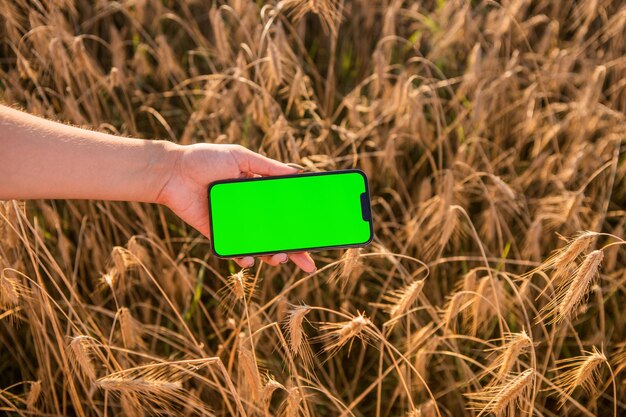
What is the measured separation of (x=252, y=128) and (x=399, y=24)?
1012mm

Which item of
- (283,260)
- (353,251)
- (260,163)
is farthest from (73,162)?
(353,251)

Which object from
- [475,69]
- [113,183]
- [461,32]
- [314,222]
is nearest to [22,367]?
[113,183]

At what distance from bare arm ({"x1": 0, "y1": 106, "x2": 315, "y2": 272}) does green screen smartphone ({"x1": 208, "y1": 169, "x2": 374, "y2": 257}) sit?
4 centimetres

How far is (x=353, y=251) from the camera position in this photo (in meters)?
1.22

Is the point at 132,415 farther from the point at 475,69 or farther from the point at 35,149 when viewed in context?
the point at 475,69

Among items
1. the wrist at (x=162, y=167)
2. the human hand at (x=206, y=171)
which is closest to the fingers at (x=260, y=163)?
the human hand at (x=206, y=171)

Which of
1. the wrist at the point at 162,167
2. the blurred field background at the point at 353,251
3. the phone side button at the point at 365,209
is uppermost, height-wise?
the wrist at the point at 162,167

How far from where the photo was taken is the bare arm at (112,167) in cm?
117

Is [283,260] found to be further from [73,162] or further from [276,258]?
[73,162]

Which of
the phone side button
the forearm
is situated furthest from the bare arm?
the phone side button

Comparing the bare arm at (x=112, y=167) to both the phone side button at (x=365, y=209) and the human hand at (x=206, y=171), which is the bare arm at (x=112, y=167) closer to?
the human hand at (x=206, y=171)

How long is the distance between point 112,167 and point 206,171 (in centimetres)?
21

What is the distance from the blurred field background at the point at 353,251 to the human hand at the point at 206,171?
0.31 feet

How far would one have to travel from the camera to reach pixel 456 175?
1850 millimetres
